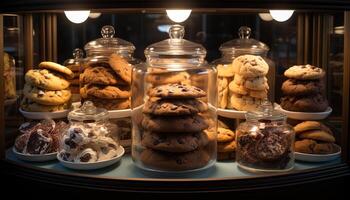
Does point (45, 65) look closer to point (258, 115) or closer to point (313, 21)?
point (258, 115)

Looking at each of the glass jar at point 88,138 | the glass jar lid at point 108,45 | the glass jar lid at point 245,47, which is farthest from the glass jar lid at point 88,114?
the glass jar lid at point 245,47

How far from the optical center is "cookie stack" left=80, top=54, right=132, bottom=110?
1594 mm

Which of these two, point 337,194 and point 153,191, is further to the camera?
point 337,194

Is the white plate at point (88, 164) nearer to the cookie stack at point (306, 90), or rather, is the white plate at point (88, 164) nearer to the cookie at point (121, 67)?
the cookie at point (121, 67)

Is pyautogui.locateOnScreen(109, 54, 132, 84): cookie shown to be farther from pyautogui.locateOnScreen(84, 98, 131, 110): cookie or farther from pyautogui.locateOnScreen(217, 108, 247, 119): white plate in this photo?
pyautogui.locateOnScreen(217, 108, 247, 119): white plate

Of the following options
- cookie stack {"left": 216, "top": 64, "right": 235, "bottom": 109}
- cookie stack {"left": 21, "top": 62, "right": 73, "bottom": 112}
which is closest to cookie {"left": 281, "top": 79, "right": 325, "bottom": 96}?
cookie stack {"left": 216, "top": 64, "right": 235, "bottom": 109}

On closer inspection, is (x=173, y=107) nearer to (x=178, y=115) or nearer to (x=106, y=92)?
(x=178, y=115)

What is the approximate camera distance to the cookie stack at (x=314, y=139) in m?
1.54

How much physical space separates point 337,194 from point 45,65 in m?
1.13

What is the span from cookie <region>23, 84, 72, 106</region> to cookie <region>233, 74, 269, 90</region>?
675 millimetres

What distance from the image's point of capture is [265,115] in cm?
144

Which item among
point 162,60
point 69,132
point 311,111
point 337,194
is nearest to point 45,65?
point 69,132

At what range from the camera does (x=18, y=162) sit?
4.80ft

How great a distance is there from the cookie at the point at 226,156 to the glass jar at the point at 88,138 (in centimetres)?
37
